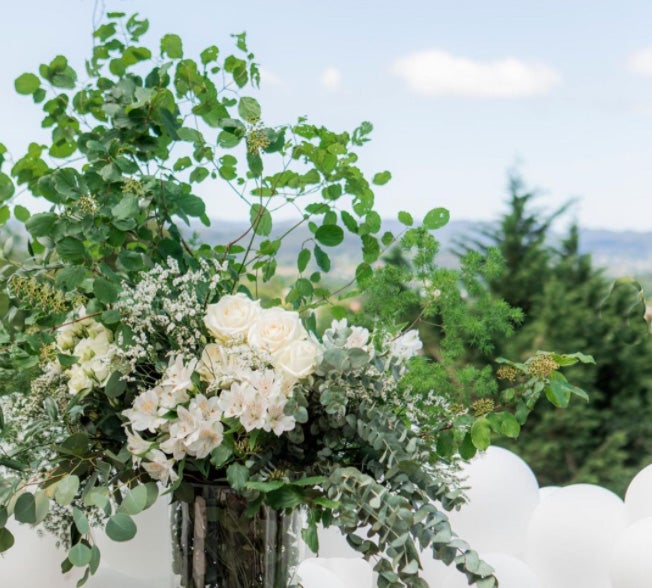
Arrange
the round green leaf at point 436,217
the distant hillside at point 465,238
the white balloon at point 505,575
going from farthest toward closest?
the white balloon at point 505,575, the distant hillside at point 465,238, the round green leaf at point 436,217

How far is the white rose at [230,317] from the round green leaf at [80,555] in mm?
247

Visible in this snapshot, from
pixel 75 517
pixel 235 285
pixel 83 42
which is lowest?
pixel 75 517

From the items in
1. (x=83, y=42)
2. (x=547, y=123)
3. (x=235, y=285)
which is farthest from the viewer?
(x=547, y=123)

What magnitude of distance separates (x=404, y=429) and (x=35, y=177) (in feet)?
1.97

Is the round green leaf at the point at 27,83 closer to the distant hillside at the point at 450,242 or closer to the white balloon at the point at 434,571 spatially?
the distant hillside at the point at 450,242

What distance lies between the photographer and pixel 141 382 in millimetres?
963

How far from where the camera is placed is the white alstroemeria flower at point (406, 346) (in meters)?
0.96

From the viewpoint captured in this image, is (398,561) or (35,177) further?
(35,177)

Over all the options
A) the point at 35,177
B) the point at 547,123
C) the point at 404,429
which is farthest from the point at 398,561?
the point at 547,123

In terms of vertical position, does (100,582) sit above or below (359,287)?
below

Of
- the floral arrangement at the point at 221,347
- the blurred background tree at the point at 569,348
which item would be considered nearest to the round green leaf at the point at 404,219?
the floral arrangement at the point at 221,347

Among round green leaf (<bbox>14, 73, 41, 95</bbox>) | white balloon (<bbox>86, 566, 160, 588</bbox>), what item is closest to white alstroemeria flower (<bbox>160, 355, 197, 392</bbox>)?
round green leaf (<bbox>14, 73, 41, 95</bbox>)

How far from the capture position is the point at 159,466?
Answer: 909 mm

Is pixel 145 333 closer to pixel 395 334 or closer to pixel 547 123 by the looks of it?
pixel 395 334
